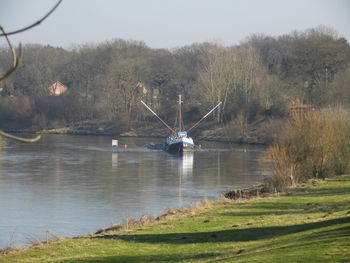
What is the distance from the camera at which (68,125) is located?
313 feet

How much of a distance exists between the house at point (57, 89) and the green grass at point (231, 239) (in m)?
88.8

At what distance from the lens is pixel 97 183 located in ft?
120

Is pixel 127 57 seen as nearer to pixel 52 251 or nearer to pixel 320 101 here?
pixel 320 101

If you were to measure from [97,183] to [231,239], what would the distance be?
75.2 ft

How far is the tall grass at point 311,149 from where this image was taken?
32344mm

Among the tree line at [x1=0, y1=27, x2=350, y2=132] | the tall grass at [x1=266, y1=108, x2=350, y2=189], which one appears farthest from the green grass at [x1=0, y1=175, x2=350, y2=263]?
the tree line at [x1=0, y1=27, x2=350, y2=132]

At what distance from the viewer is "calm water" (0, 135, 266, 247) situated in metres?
24.4

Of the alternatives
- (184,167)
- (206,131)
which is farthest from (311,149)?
(206,131)

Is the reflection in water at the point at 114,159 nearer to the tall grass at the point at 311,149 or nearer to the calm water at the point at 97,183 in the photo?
the calm water at the point at 97,183

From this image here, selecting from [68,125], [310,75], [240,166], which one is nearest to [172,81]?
[68,125]

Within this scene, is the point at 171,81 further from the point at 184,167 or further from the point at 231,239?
the point at 231,239

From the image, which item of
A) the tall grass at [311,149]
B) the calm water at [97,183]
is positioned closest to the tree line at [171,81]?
the calm water at [97,183]

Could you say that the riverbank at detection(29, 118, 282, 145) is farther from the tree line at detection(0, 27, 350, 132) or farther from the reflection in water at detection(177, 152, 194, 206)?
the reflection in water at detection(177, 152, 194, 206)

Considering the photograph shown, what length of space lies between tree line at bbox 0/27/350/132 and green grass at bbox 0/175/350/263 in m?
44.3
